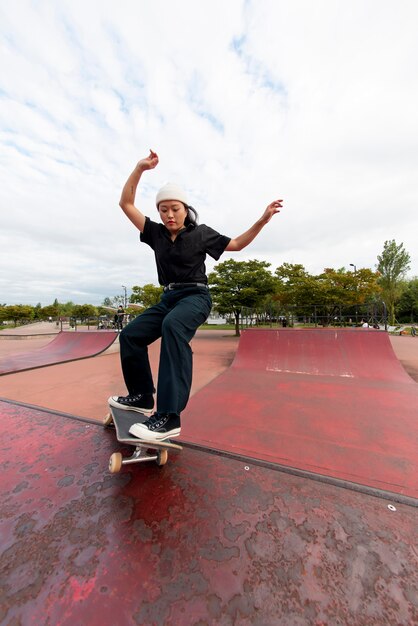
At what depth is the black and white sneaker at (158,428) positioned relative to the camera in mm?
1493

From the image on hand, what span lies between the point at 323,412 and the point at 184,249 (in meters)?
2.34

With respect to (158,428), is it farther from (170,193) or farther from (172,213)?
(170,193)

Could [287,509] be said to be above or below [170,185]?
below

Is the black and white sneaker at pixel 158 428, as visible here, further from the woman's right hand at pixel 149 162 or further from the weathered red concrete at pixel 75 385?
the woman's right hand at pixel 149 162

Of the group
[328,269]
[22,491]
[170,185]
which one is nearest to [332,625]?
[22,491]

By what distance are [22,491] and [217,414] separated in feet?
5.82

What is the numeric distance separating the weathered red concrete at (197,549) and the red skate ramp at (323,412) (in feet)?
1.14

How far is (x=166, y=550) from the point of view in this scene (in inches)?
40.6

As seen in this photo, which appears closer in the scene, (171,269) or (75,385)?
(171,269)

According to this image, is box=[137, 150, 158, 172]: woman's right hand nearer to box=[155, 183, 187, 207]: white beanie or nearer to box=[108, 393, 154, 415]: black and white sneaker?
box=[155, 183, 187, 207]: white beanie

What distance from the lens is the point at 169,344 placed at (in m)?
1.64

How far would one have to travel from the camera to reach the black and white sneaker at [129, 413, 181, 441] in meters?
1.49

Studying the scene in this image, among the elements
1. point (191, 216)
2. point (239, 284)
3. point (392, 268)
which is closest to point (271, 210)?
point (191, 216)

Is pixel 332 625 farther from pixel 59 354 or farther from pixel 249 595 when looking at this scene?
pixel 59 354
